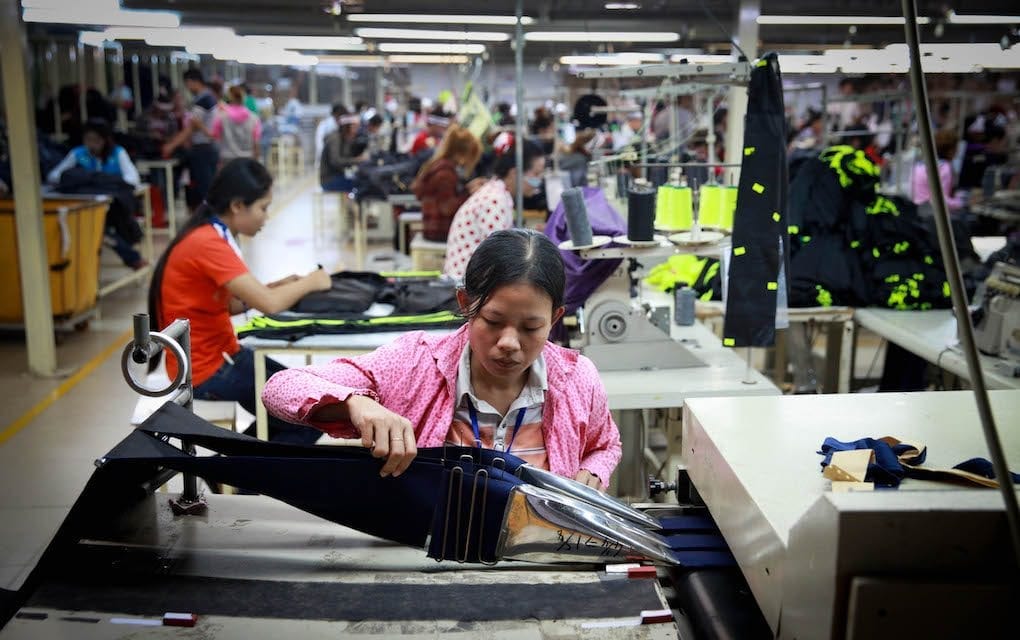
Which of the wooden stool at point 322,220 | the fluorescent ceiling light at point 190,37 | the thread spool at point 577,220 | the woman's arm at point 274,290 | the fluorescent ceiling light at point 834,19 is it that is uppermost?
the fluorescent ceiling light at point 834,19

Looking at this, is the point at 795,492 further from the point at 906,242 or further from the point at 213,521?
the point at 906,242

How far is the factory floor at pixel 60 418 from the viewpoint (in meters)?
3.79

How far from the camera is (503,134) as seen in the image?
9938 mm

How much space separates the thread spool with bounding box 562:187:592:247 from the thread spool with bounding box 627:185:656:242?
6.0 inches

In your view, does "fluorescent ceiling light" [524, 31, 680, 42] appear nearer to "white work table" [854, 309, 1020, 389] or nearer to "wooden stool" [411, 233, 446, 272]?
"wooden stool" [411, 233, 446, 272]

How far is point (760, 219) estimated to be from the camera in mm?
3053

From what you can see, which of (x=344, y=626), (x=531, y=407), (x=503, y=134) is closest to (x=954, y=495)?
(x=344, y=626)

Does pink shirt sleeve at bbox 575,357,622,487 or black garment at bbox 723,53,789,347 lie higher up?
black garment at bbox 723,53,789,347

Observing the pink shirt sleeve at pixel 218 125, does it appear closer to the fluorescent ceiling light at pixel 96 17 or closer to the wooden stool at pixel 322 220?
the wooden stool at pixel 322 220

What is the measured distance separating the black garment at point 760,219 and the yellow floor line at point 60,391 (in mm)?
3639

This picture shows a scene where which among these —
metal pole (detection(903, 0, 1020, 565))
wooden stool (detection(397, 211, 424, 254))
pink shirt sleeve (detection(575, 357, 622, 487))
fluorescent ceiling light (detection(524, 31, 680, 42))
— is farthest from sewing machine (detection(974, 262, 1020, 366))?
wooden stool (detection(397, 211, 424, 254))

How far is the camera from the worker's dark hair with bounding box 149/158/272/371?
358cm

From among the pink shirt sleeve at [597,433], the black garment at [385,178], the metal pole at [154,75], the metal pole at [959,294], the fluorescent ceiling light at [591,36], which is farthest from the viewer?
the metal pole at [154,75]

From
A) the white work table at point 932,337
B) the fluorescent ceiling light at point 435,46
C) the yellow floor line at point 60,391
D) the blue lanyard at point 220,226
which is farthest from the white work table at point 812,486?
the fluorescent ceiling light at point 435,46
